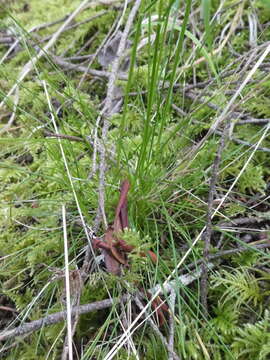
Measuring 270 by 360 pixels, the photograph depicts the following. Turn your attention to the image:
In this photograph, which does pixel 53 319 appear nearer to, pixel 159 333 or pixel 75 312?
pixel 75 312

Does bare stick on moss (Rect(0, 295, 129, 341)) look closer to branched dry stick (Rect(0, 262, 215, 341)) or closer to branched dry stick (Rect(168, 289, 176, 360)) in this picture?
branched dry stick (Rect(0, 262, 215, 341))

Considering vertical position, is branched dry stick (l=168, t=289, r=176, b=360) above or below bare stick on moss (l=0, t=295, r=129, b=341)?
below

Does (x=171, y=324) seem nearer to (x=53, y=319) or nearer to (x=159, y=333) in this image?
(x=159, y=333)

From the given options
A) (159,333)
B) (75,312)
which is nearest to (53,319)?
(75,312)

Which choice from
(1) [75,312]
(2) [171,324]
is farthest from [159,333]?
(1) [75,312]

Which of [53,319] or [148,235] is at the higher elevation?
[148,235]

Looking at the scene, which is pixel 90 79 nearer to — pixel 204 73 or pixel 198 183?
pixel 204 73

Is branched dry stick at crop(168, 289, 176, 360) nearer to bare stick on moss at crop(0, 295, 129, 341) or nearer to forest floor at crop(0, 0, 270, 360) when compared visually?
forest floor at crop(0, 0, 270, 360)

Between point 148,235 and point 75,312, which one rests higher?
point 148,235

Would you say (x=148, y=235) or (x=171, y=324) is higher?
(x=148, y=235)

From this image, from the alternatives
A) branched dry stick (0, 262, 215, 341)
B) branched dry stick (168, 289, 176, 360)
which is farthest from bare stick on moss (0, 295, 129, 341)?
branched dry stick (168, 289, 176, 360)

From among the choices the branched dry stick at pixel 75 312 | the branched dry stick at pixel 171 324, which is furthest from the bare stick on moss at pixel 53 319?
the branched dry stick at pixel 171 324

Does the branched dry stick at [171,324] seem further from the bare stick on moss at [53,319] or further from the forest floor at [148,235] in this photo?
the bare stick on moss at [53,319]
